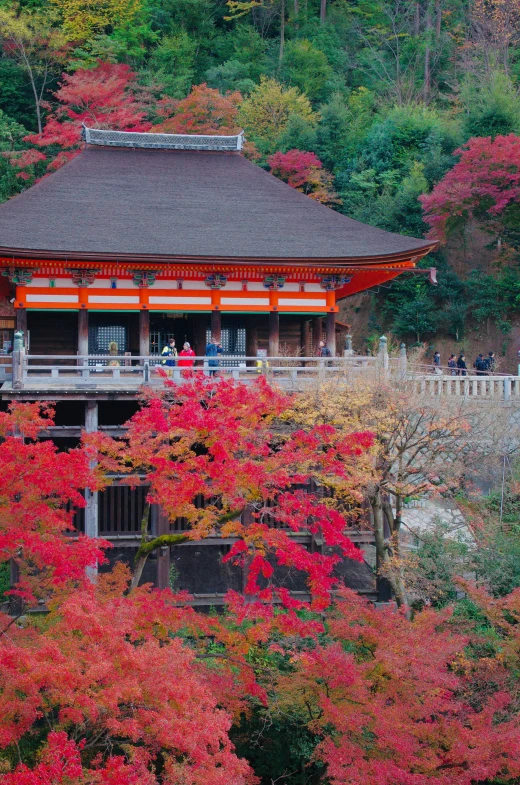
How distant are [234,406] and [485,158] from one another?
18.5m

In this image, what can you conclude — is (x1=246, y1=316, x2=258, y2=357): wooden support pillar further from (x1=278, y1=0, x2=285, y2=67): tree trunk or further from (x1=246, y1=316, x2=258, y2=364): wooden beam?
(x1=278, y1=0, x2=285, y2=67): tree trunk

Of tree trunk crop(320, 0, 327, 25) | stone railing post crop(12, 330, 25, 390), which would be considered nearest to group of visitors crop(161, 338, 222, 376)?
stone railing post crop(12, 330, 25, 390)

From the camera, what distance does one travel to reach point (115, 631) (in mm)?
11641

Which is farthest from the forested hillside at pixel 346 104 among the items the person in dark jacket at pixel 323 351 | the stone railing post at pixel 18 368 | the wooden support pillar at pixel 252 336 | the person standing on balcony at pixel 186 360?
the stone railing post at pixel 18 368

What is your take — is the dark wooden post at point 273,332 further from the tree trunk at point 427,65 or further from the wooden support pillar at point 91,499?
the tree trunk at point 427,65

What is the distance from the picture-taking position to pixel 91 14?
139ft

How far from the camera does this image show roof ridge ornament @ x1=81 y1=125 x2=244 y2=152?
84.2 feet

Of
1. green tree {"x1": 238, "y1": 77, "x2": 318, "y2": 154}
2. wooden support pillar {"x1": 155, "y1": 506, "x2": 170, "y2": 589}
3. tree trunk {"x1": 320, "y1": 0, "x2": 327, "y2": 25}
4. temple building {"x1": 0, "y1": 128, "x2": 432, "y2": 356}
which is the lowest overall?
wooden support pillar {"x1": 155, "y1": 506, "x2": 170, "y2": 589}

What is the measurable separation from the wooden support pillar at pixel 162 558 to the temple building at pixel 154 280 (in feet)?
0.09

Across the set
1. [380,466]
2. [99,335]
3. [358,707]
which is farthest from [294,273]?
[358,707]

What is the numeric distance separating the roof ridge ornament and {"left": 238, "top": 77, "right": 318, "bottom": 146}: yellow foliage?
14.7 meters

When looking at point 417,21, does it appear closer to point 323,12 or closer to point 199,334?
point 323,12

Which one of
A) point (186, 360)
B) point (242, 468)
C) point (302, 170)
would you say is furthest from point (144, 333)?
point (302, 170)

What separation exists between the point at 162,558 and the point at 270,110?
2840 centimetres
